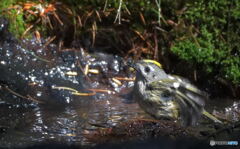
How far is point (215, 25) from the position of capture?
20.3 ft

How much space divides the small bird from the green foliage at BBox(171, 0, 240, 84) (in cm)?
92

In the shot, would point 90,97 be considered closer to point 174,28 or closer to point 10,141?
point 174,28

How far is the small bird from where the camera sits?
201 inches

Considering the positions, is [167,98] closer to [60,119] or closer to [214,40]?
[60,119]

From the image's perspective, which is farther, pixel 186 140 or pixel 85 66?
pixel 85 66

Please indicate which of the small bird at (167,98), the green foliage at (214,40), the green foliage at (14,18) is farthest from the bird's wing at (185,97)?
the green foliage at (14,18)

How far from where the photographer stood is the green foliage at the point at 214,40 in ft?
19.9

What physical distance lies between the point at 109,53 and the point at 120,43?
0.64 feet

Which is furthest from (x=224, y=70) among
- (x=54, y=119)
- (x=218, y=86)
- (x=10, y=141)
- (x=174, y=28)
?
(x=10, y=141)

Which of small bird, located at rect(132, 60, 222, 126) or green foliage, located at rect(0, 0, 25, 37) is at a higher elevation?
green foliage, located at rect(0, 0, 25, 37)

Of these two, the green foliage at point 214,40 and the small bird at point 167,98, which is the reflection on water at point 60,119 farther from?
the green foliage at point 214,40

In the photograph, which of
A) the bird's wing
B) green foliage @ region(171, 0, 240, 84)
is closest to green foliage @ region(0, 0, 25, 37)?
green foliage @ region(171, 0, 240, 84)

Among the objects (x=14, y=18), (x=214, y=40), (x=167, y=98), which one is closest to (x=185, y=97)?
(x=167, y=98)

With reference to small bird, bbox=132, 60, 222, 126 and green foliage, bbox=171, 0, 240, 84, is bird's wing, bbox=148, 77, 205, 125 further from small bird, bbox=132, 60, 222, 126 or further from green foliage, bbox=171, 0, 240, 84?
green foliage, bbox=171, 0, 240, 84
